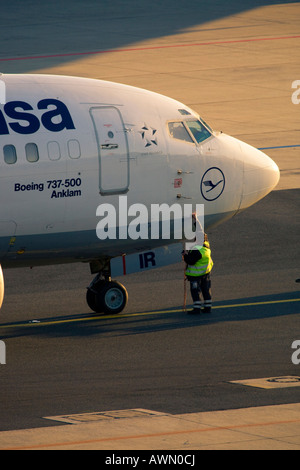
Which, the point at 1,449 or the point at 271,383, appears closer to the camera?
the point at 1,449

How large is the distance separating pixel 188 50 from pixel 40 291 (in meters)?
36.2

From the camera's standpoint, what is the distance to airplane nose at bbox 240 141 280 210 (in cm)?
2564

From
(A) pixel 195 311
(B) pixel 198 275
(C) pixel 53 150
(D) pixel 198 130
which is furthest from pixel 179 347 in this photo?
(D) pixel 198 130

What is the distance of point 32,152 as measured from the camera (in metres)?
22.7

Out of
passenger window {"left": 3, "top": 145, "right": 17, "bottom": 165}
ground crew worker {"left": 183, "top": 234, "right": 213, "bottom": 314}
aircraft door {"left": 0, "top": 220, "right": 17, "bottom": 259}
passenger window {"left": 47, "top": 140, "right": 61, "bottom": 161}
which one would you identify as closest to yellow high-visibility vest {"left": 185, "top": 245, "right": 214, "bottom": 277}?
ground crew worker {"left": 183, "top": 234, "right": 213, "bottom": 314}

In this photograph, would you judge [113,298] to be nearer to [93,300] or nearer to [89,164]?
[93,300]

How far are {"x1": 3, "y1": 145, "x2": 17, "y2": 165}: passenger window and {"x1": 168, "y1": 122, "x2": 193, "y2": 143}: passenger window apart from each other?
12.7ft

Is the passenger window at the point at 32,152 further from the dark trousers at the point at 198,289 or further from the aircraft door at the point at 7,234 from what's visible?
the dark trousers at the point at 198,289

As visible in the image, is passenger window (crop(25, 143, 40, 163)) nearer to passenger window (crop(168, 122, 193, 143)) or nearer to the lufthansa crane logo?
passenger window (crop(168, 122, 193, 143))

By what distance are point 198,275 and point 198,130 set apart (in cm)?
328

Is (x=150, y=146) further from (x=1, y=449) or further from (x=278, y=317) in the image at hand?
(x=1, y=449)

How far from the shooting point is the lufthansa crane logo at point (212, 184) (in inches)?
980

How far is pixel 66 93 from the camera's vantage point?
23.5m
